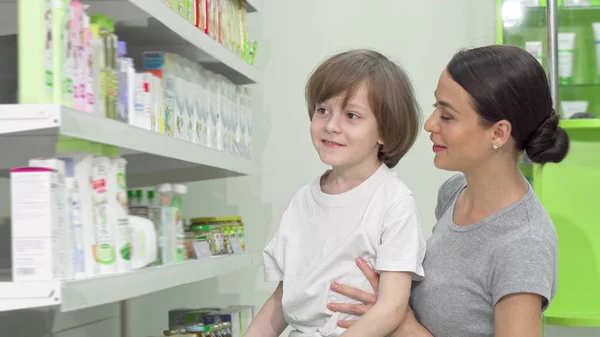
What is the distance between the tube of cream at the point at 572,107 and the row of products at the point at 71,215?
2.09 m

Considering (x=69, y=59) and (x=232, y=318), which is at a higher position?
(x=69, y=59)

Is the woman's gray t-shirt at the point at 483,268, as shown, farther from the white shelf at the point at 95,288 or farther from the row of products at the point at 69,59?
the row of products at the point at 69,59

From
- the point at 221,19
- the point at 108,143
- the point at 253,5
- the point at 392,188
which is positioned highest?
the point at 253,5

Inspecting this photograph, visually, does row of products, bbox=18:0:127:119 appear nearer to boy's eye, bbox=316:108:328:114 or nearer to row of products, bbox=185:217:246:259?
boy's eye, bbox=316:108:328:114

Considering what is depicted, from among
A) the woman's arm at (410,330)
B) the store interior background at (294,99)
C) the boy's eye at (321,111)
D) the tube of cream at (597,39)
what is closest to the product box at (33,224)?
the boy's eye at (321,111)

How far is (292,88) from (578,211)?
1.40 m

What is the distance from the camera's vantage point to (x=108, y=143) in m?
2.02

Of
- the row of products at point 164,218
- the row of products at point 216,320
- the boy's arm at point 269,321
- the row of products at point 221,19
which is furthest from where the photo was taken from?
the row of products at point 216,320

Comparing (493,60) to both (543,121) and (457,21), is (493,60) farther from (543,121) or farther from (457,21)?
(457,21)

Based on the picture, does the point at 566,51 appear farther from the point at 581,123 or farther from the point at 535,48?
the point at 581,123

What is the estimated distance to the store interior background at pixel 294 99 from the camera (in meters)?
4.06

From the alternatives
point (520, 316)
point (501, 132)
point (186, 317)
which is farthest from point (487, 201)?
point (186, 317)

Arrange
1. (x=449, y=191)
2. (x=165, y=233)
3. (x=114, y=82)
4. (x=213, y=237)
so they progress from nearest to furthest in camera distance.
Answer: (x=114, y=82)
(x=449, y=191)
(x=165, y=233)
(x=213, y=237)

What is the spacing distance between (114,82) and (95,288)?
56 cm
